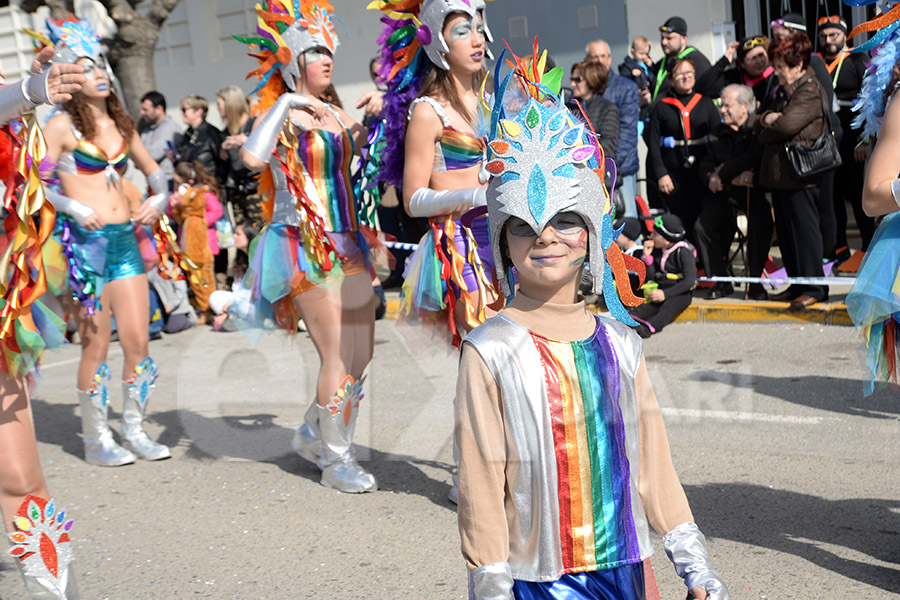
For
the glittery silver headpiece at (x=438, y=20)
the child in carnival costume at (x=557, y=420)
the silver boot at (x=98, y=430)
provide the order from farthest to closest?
the silver boot at (x=98, y=430), the glittery silver headpiece at (x=438, y=20), the child in carnival costume at (x=557, y=420)

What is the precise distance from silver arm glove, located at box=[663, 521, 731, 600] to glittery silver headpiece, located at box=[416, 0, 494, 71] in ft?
8.51

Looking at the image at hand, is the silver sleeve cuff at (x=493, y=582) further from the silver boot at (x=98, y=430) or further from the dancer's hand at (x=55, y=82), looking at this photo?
the silver boot at (x=98, y=430)

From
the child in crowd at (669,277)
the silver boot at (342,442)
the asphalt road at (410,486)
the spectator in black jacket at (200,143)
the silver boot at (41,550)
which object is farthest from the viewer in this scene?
the spectator in black jacket at (200,143)

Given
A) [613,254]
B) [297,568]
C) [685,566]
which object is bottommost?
[297,568]

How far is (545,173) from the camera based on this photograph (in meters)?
2.29

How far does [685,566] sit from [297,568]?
7.11ft

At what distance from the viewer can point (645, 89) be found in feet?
34.3

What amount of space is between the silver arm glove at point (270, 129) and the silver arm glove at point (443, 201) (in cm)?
75

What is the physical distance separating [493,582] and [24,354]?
183 centimetres

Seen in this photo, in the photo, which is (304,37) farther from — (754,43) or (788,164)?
(754,43)

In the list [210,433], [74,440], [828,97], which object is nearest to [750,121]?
[828,97]

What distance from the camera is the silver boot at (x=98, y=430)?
561cm

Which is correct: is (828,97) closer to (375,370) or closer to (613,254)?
(375,370)

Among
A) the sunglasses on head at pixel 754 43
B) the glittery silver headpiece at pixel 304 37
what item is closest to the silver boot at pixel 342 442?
the glittery silver headpiece at pixel 304 37
